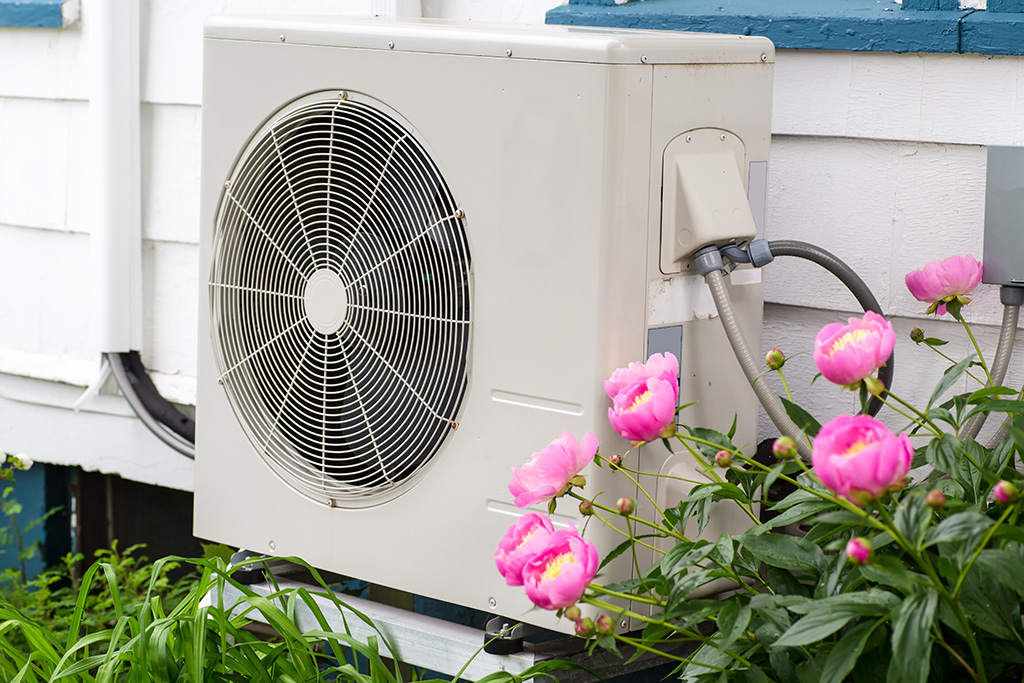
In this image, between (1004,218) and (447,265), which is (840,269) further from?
(447,265)

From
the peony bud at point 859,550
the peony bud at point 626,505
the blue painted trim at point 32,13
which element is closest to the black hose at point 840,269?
the peony bud at point 626,505

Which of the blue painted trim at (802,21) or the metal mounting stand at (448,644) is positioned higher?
the blue painted trim at (802,21)

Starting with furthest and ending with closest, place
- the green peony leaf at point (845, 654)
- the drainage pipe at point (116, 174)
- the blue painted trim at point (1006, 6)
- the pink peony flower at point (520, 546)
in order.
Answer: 1. the drainage pipe at point (116, 174)
2. the blue painted trim at point (1006, 6)
3. the pink peony flower at point (520, 546)
4. the green peony leaf at point (845, 654)


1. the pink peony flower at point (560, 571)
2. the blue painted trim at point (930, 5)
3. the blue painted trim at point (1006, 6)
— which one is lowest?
the pink peony flower at point (560, 571)

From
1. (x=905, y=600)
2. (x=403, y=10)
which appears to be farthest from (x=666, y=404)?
(x=403, y=10)

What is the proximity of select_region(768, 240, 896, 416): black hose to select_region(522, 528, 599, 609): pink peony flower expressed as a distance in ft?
1.78

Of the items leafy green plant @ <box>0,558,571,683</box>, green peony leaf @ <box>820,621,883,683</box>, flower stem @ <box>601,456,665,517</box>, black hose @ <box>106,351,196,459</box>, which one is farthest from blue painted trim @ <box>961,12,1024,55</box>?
black hose @ <box>106,351,196,459</box>

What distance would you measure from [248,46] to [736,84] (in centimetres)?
66

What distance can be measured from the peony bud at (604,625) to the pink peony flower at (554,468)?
0.16 m

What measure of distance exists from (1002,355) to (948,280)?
4.8 inches

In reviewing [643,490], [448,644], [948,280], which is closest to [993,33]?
[948,280]

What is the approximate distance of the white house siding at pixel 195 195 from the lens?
1604 mm

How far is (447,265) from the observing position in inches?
56.3

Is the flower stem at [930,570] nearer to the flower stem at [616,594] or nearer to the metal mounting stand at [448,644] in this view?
the flower stem at [616,594]
